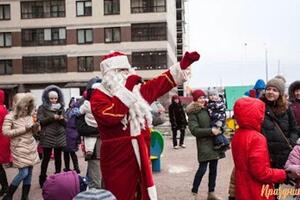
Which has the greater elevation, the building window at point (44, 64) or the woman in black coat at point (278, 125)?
the building window at point (44, 64)

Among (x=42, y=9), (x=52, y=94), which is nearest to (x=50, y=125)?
(x=52, y=94)

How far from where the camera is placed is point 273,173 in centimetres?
430

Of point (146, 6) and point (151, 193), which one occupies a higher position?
point (146, 6)

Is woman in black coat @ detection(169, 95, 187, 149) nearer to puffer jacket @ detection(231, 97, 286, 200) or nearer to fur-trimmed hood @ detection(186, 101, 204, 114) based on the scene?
fur-trimmed hood @ detection(186, 101, 204, 114)

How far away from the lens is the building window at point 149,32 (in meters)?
47.1

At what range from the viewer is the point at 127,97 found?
14.5 feet

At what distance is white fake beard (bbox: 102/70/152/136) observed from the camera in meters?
4.53

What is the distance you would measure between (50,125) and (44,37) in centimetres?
4194

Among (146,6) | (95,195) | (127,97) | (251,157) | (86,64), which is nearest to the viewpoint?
(95,195)

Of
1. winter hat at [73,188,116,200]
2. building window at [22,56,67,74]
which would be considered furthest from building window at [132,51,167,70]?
winter hat at [73,188,116,200]

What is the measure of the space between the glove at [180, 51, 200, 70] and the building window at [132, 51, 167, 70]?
138 ft

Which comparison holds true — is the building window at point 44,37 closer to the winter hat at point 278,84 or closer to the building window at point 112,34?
the building window at point 112,34

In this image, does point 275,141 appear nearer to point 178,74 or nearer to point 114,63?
point 178,74

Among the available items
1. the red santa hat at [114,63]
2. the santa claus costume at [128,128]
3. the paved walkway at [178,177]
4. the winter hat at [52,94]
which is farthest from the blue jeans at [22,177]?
the red santa hat at [114,63]
